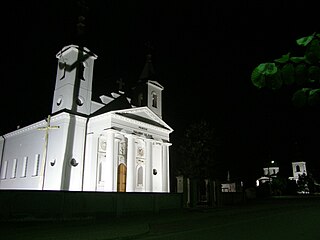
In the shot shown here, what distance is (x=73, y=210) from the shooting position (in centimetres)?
1407

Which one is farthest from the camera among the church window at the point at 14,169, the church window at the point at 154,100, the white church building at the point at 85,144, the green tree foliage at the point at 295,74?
the church window at the point at 154,100

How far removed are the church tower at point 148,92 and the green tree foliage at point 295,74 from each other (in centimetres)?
2997

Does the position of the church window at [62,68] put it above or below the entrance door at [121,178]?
above

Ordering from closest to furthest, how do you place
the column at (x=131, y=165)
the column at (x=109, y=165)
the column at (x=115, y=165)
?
the column at (x=109, y=165) < the column at (x=115, y=165) < the column at (x=131, y=165)

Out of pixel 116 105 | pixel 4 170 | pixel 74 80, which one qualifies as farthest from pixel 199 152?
pixel 4 170

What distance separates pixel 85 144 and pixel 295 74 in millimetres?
24676

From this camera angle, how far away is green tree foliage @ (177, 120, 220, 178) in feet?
125

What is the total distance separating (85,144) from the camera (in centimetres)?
2581

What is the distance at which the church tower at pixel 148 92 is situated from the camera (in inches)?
1289

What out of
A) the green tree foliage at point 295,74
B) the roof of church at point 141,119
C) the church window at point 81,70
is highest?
the church window at point 81,70

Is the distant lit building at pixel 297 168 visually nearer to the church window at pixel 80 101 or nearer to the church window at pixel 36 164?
the church window at pixel 80 101

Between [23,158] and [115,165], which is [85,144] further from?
[23,158]

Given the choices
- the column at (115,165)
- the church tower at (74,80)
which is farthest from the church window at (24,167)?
the column at (115,165)

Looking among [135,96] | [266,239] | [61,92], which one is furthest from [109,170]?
[266,239]
